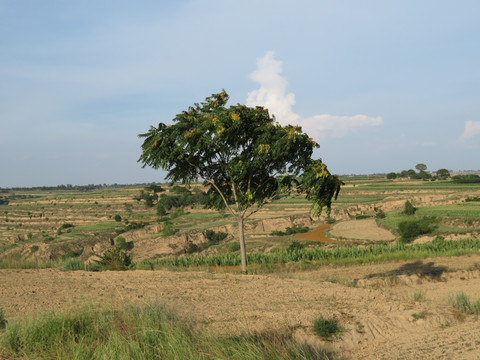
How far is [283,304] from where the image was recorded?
10.0 metres

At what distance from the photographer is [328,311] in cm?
919

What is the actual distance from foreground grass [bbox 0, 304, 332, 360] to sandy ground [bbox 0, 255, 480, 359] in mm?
478

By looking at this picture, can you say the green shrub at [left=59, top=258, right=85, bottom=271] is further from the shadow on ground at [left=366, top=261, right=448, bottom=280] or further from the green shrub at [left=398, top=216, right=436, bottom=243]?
the green shrub at [left=398, top=216, right=436, bottom=243]

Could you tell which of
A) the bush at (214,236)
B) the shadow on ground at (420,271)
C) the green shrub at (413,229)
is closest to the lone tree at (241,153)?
the shadow on ground at (420,271)

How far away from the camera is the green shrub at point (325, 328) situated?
7.82 metres

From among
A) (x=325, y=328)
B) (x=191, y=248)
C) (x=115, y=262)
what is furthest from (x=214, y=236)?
(x=325, y=328)

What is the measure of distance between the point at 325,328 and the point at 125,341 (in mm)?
4586

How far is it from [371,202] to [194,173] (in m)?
68.8

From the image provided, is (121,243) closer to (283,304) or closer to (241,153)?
(241,153)

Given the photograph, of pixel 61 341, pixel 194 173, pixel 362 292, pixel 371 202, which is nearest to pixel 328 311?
pixel 362 292

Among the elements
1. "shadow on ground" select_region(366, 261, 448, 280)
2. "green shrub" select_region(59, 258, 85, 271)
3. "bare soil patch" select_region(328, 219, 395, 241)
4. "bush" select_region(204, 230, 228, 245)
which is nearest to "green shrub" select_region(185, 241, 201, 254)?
"bush" select_region(204, 230, 228, 245)

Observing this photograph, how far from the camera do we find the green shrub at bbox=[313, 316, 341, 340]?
782 centimetres

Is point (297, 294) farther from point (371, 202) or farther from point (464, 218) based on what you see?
point (371, 202)

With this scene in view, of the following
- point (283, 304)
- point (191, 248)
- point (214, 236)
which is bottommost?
point (191, 248)
